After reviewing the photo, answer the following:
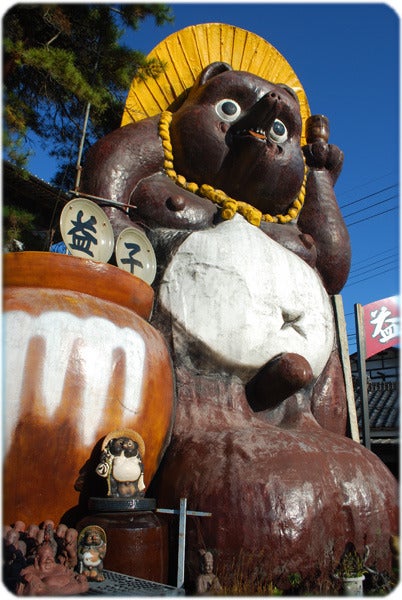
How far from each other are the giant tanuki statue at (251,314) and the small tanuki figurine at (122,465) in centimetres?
37

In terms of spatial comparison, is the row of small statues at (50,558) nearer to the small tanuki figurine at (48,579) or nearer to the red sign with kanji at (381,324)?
the small tanuki figurine at (48,579)

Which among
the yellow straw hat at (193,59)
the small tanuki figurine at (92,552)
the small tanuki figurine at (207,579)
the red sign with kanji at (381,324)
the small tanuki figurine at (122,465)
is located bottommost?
the small tanuki figurine at (207,579)

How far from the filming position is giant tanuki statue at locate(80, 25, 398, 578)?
366 centimetres

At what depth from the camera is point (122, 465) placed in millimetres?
3564

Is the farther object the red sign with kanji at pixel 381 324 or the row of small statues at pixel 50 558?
the red sign with kanji at pixel 381 324

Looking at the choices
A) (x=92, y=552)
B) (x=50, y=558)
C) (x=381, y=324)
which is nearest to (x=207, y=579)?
(x=92, y=552)

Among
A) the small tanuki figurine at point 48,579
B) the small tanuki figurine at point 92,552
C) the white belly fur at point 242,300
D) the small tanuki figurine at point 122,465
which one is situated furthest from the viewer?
the white belly fur at point 242,300

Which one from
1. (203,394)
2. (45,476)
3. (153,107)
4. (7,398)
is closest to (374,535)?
(203,394)

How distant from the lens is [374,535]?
3.82 meters

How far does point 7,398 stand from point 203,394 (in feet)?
5.19

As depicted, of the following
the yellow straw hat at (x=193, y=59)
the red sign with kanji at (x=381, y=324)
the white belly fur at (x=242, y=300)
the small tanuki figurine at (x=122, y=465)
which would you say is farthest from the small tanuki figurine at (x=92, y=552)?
the red sign with kanji at (x=381, y=324)

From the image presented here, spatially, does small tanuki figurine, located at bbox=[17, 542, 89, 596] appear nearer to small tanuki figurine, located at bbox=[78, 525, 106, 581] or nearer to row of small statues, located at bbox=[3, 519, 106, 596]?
row of small statues, located at bbox=[3, 519, 106, 596]

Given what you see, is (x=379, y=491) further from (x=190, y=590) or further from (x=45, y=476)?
(x=45, y=476)

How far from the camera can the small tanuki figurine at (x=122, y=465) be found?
353cm
